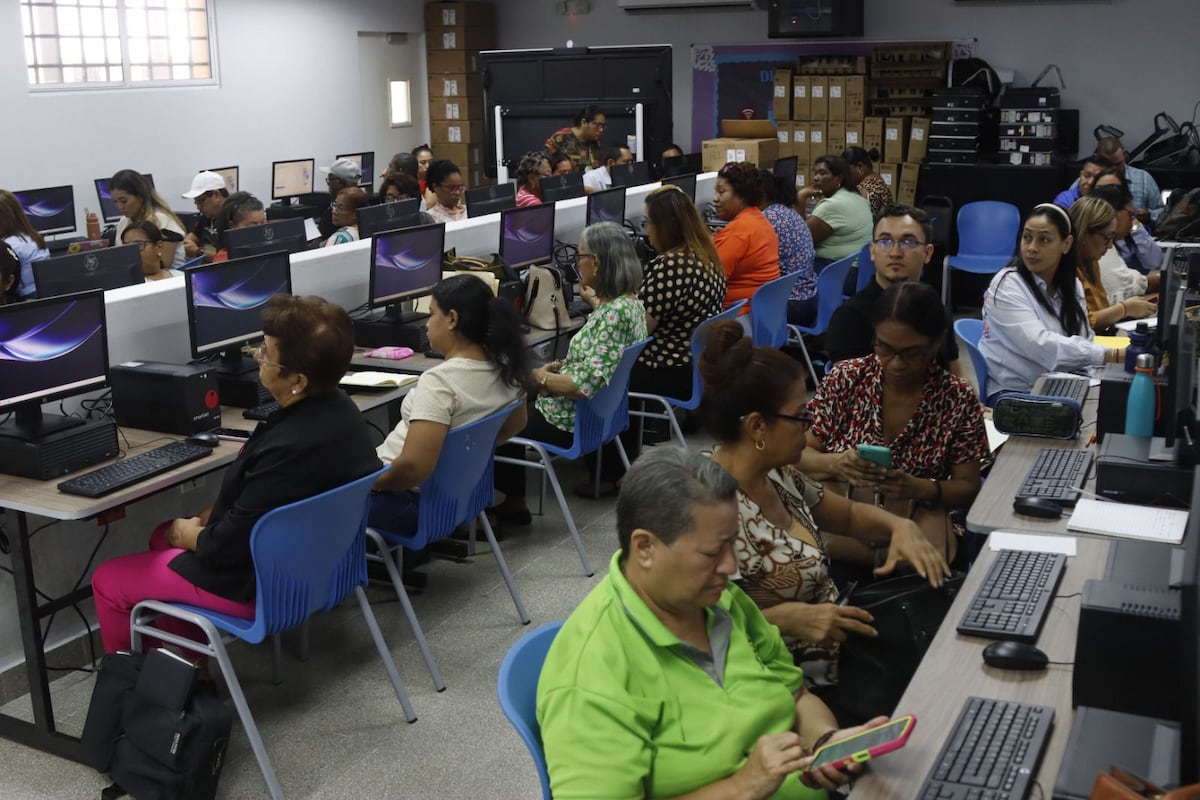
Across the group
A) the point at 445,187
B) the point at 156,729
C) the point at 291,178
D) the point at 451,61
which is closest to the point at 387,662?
the point at 156,729

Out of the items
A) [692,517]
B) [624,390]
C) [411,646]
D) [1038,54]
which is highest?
[1038,54]

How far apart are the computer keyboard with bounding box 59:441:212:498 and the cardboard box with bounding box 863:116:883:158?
8643 millimetres

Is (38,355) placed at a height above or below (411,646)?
above

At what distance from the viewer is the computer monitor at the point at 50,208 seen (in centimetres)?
798

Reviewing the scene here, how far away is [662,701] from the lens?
5.65ft

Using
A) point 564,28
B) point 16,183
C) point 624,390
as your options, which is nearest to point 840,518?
point 624,390

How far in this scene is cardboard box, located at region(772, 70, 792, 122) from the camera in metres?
11.4

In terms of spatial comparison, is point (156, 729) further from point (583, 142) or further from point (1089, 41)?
point (1089, 41)

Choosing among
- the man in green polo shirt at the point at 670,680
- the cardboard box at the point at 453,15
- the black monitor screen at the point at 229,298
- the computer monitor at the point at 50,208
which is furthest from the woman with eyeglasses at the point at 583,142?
the man in green polo shirt at the point at 670,680

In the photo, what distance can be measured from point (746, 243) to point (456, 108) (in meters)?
7.52

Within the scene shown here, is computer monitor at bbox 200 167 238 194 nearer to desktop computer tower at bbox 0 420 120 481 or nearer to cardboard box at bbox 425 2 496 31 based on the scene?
cardboard box at bbox 425 2 496 31

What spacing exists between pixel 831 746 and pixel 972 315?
7461 mm

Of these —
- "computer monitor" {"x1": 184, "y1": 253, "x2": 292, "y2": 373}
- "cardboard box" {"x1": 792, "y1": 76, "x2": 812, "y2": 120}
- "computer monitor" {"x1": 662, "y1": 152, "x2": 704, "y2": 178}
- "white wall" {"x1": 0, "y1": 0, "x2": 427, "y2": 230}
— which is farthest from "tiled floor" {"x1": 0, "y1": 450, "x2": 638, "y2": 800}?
"cardboard box" {"x1": 792, "y1": 76, "x2": 812, "y2": 120}

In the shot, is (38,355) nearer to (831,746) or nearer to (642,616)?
(642,616)
